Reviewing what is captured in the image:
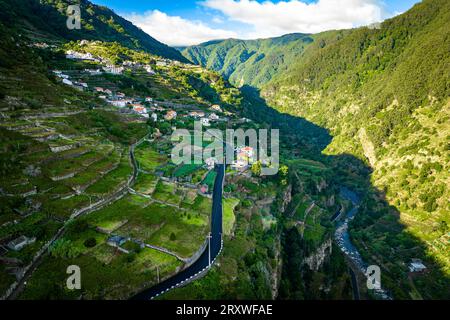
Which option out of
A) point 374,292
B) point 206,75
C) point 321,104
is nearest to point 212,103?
point 206,75

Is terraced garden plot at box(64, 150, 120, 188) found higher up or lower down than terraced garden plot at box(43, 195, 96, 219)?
higher up

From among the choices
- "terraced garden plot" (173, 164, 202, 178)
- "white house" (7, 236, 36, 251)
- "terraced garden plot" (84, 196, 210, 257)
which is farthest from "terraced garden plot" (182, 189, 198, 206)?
"white house" (7, 236, 36, 251)

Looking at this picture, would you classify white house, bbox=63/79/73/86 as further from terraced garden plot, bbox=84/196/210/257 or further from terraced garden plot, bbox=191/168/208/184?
terraced garden plot, bbox=84/196/210/257

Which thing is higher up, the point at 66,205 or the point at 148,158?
the point at 148,158

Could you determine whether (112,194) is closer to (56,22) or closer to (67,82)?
(67,82)

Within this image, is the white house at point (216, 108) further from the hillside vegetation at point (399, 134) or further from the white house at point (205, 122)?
the hillside vegetation at point (399, 134)

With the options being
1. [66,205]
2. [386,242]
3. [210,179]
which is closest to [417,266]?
[386,242]
